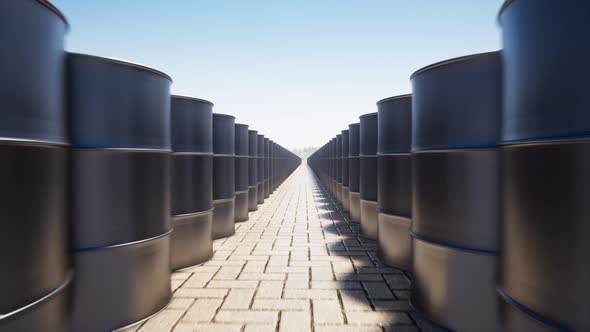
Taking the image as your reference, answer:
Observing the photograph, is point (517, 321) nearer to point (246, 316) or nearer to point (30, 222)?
point (246, 316)

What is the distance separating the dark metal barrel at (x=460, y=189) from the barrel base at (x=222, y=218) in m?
4.02

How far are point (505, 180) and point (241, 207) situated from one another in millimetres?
6550

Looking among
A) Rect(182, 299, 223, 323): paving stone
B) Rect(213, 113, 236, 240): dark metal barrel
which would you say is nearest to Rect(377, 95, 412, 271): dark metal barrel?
Rect(182, 299, 223, 323): paving stone

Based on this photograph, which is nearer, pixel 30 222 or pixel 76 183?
pixel 30 222

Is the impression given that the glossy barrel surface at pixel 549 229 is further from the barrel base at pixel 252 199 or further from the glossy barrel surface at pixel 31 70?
the barrel base at pixel 252 199

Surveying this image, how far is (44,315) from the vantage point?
2168 mm

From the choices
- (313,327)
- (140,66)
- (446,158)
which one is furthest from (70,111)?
(446,158)

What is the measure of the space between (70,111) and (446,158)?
3229 millimetres

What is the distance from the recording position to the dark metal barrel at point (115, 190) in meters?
2.62

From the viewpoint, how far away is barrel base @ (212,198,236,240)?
6.07m

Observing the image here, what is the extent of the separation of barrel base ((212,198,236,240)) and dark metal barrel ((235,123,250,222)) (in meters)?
1.48

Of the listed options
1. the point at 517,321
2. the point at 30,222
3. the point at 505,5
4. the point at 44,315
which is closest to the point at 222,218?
the point at 44,315

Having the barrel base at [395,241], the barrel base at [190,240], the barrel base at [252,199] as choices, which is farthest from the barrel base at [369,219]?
the barrel base at [252,199]

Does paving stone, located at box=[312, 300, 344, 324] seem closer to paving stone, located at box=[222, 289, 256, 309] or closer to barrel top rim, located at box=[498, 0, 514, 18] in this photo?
paving stone, located at box=[222, 289, 256, 309]
